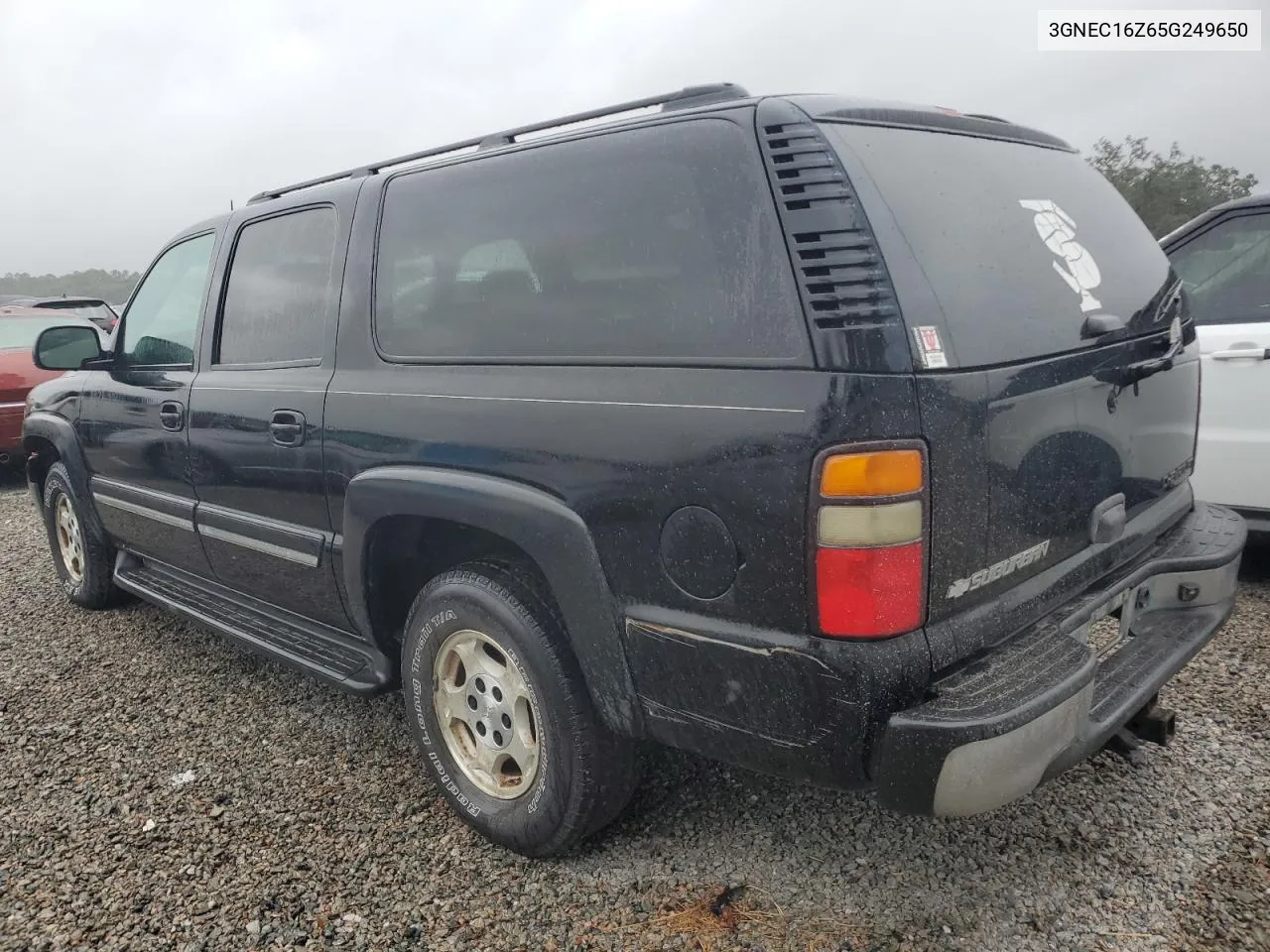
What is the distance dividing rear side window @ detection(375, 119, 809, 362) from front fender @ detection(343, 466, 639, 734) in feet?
1.11

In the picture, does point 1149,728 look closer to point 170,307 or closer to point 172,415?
point 172,415

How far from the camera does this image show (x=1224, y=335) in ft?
12.7

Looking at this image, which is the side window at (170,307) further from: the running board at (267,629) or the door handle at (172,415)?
the running board at (267,629)

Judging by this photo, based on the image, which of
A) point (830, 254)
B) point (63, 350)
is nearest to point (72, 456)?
point (63, 350)

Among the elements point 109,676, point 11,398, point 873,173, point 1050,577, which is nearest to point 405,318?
point 873,173

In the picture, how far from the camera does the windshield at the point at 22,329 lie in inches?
319

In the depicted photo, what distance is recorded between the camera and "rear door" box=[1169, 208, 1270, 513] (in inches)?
150

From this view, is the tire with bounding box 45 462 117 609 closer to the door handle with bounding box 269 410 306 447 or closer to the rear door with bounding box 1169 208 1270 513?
the door handle with bounding box 269 410 306 447

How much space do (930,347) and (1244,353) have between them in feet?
9.46

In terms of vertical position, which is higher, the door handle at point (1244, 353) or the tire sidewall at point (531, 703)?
the door handle at point (1244, 353)

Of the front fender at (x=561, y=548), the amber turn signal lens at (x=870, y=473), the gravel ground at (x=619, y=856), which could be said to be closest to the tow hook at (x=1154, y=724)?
the gravel ground at (x=619, y=856)

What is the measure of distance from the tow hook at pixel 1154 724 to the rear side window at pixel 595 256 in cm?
158

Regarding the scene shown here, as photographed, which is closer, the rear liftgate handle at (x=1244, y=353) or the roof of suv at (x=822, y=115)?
the roof of suv at (x=822, y=115)

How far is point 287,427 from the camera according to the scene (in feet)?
9.29
